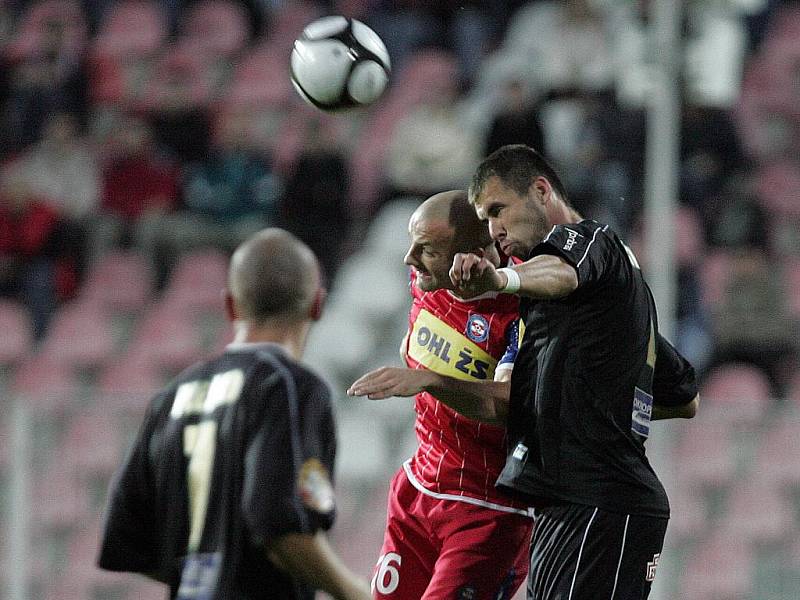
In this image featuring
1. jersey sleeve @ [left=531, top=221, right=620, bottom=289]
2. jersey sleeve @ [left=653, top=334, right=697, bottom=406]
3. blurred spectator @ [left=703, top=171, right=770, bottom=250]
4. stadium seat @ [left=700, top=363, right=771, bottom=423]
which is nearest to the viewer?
jersey sleeve @ [left=531, top=221, right=620, bottom=289]

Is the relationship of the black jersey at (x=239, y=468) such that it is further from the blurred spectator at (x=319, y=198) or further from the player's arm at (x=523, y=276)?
the blurred spectator at (x=319, y=198)

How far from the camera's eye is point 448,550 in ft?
14.7

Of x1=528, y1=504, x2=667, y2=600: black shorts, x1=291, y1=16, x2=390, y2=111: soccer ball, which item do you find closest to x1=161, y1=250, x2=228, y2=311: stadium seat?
x1=291, y1=16, x2=390, y2=111: soccer ball

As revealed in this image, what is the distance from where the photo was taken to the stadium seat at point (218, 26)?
12.4 m

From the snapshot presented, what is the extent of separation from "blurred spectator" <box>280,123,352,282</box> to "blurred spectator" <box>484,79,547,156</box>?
1.12 m

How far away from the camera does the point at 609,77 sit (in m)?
10.8

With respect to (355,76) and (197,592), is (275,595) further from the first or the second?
(355,76)

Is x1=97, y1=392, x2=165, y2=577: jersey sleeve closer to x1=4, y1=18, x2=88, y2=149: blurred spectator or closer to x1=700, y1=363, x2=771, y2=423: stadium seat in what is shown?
x1=700, y1=363, x2=771, y2=423: stadium seat

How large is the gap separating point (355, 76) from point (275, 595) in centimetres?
202

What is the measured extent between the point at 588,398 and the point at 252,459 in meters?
1.07

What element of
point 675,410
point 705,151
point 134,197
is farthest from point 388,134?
point 675,410

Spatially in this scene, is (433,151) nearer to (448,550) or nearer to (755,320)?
(755,320)

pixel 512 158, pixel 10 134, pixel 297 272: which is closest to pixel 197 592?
pixel 297 272

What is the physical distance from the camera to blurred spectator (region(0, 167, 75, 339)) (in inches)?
414
